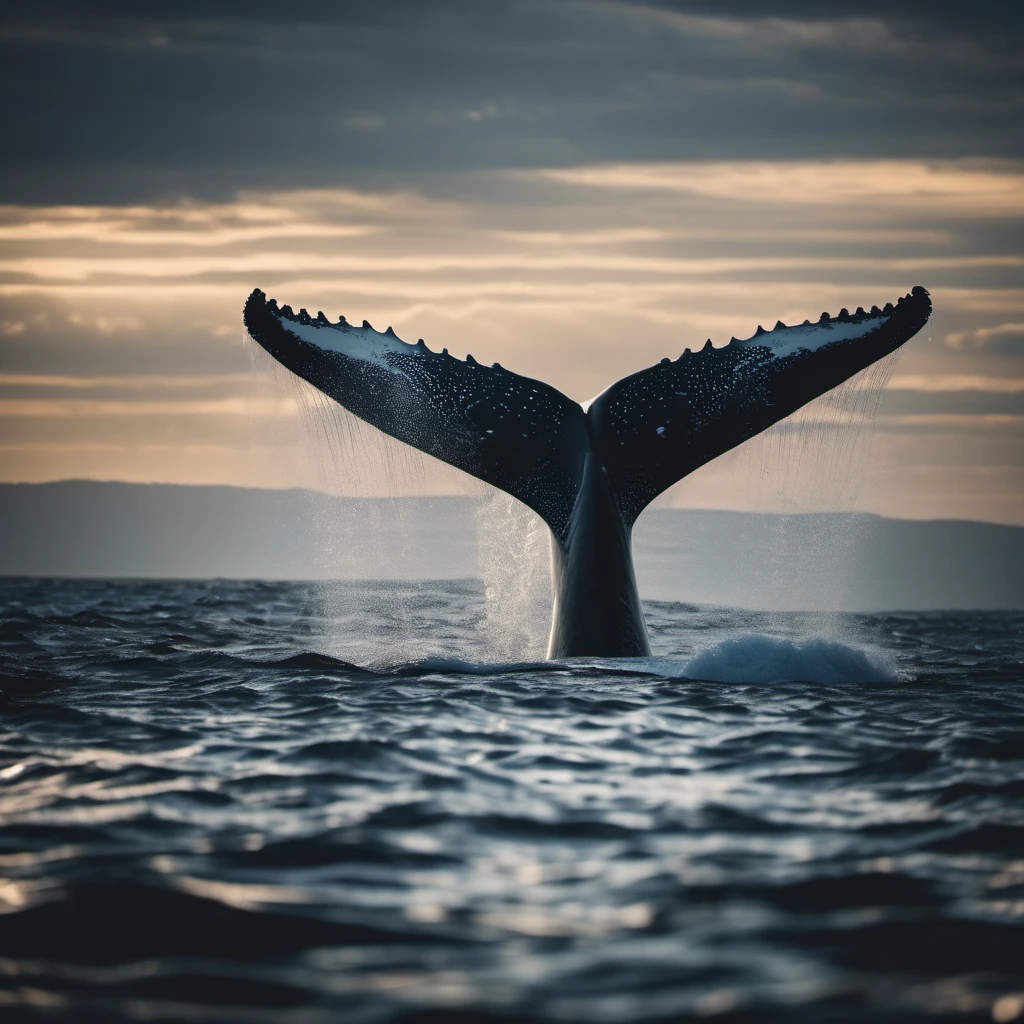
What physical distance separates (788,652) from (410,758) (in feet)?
16.6

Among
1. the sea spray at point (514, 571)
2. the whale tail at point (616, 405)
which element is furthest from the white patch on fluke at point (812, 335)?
the sea spray at point (514, 571)

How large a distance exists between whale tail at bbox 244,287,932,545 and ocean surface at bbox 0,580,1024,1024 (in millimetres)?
1569

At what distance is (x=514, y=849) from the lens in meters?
5.66

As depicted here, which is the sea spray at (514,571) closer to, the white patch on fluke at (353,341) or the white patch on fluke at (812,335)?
the white patch on fluke at (353,341)

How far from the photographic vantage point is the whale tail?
35.9 ft

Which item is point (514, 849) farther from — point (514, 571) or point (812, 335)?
point (514, 571)

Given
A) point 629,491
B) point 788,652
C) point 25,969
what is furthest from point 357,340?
point 25,969

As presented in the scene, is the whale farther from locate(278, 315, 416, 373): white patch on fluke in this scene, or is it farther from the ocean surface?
the ocean surface

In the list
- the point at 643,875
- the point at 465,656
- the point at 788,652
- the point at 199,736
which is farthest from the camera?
the point at 465,656

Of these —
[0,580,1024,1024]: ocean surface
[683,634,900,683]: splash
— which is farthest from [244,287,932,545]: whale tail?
[0,580,1024,1024]: ocean surface

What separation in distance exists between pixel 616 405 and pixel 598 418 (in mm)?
185

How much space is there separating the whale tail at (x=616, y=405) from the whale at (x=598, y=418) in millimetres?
11

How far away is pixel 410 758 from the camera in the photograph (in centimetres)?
764

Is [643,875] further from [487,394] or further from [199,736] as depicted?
[487,394]
